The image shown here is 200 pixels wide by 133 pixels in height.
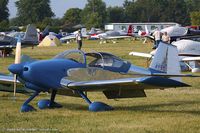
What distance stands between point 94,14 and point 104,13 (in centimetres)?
1231

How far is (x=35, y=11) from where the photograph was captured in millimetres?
154375

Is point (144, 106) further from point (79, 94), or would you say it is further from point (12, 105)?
point (12, 105)

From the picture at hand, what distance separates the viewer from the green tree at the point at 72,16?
162 metres

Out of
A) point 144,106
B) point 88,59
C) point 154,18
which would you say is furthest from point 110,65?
point 154,18

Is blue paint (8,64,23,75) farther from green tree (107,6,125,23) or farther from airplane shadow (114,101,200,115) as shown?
green tree (107,6,125,23)

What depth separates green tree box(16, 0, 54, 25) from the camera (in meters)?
154

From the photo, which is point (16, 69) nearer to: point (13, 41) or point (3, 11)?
point (13, 41)

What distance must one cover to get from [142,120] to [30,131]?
85.4 inches

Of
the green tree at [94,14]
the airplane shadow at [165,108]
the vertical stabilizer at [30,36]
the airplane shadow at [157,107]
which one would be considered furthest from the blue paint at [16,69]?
the green tree at [94,14]

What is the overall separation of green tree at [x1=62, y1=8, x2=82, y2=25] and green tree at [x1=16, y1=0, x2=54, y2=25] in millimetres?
7989

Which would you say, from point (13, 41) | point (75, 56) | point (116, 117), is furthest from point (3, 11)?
point (116, 117)

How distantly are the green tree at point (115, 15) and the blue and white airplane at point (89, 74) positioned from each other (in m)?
152

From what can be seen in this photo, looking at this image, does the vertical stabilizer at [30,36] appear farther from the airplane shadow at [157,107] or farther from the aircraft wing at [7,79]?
the airplane shadow at [157,107]

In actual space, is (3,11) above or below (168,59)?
above
